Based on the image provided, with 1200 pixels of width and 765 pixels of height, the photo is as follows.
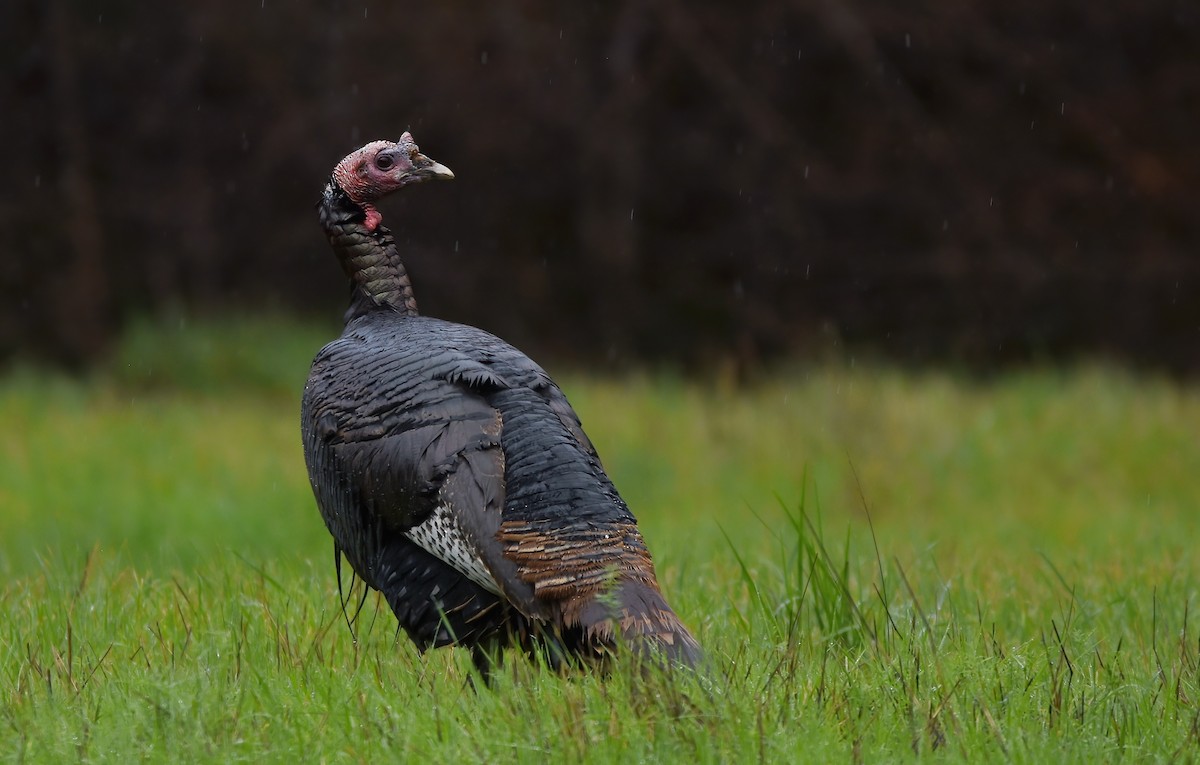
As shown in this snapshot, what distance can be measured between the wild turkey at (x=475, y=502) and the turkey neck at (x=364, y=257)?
0.32 metres

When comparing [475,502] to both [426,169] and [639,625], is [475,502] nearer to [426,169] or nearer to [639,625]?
[639,625]

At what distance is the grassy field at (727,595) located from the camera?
2900 millimetres

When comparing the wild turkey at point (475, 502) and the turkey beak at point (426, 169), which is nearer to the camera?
the wild turkey at point (475, 502)

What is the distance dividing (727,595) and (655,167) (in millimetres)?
9534

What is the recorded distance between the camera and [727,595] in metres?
4.28

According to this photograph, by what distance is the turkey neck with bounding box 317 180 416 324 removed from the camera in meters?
4.25

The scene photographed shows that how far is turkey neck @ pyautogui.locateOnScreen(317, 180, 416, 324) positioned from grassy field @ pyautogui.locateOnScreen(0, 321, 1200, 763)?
0.89 metres

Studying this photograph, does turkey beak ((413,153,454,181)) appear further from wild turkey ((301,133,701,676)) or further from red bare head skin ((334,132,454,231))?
wild turkey ((301,133,701,676))

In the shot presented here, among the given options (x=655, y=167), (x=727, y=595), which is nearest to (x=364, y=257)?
(x=727, y=595)

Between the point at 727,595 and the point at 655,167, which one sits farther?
the point at 655,167

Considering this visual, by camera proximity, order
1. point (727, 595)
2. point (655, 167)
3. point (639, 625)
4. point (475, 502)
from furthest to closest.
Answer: point (655, 167), point (727, 595), point (475, 502), point (639, 625)

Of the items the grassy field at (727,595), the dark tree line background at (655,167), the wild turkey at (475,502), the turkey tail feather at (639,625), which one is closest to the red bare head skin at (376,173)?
the wild turkey at (475,502)

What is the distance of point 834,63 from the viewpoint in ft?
43.2

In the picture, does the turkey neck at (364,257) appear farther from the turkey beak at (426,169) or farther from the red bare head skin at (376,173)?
the turkey beak at (426,169)
